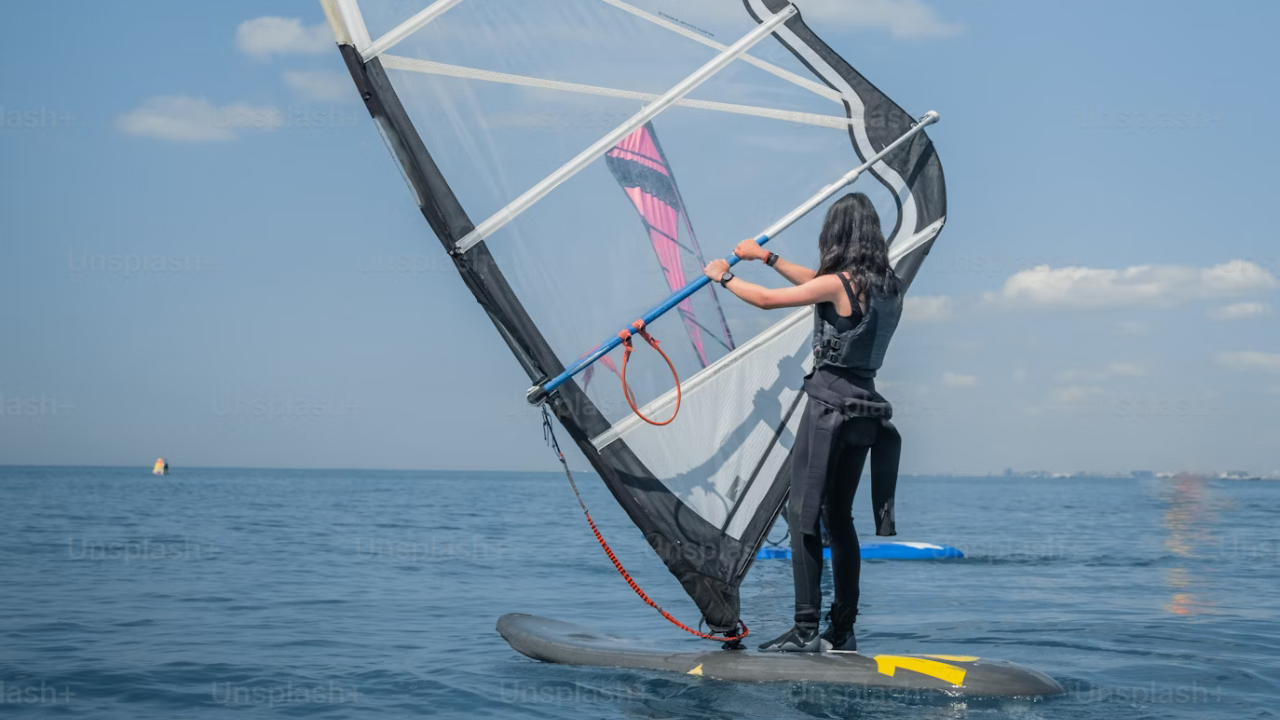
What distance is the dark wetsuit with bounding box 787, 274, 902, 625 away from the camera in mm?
4992

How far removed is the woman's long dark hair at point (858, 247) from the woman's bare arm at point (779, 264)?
4.9 inches

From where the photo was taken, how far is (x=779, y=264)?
5145mm

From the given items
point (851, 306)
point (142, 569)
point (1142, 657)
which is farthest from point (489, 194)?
point (142, 569)

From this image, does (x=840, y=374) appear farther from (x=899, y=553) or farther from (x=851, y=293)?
(x=899, y=553)

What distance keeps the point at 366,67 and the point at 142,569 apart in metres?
8.40

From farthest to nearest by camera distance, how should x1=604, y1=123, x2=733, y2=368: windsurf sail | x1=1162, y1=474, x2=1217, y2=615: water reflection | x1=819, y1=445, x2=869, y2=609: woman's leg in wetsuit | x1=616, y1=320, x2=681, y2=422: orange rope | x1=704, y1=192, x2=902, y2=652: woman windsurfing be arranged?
x1=1162, y1=474, x2=1217, y2=615: water reflection, x1=604, y1=123, x2=733, y2=368: windsurf sail, x1=616, y1=320, x2=681, y2=422: orange rope, x1=819, y1=445, x2=869, y2=609: woman's leg in wetsuit, x1=704, y1=192, x2=902, y2=652: woman windsurfing

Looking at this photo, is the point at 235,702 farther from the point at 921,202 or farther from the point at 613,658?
the point at 921,202

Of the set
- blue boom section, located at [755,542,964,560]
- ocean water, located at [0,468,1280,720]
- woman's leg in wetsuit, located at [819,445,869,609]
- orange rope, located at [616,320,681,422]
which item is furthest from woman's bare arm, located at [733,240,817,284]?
blue boom section, located at [755,542,964,560]

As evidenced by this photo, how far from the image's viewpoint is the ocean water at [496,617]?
522 centimetres

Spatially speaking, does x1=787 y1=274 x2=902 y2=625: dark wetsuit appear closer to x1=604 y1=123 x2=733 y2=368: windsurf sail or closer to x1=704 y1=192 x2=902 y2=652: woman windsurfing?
x1=704 y1=192 x2=902 y2=652: woman windsurfing

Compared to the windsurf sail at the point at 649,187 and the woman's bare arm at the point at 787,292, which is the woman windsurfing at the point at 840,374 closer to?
the woman's bare arm at the point at 787,292

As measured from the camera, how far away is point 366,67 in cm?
530

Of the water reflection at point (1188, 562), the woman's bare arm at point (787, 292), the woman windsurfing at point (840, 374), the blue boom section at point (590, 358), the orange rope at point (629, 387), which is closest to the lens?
the woman's bare arm at point (787, 292)

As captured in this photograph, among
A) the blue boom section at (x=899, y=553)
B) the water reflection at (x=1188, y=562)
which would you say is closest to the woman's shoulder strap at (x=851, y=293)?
the water reflection at (x=1188, y=562)
